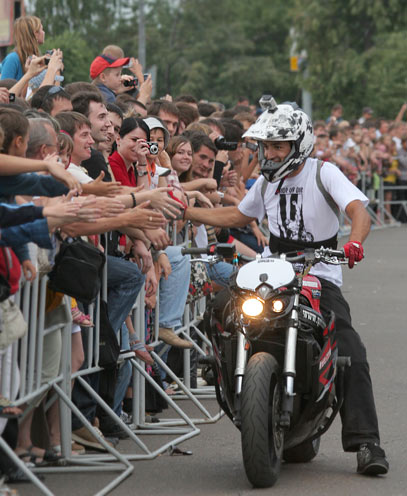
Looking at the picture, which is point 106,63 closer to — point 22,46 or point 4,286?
point 22,46

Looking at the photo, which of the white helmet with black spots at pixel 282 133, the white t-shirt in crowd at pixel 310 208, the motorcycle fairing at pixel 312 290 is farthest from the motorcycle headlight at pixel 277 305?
the white helmet with black spots at pixel 282 133

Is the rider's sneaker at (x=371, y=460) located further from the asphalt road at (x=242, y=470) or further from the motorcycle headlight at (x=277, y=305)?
the motorcycle headlight at (x=277, y=305)

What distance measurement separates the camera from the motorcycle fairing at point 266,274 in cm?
640

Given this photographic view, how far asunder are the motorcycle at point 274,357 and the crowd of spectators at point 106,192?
0.97 feet

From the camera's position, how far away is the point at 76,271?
637 cm

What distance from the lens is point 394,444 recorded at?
750 centimetres

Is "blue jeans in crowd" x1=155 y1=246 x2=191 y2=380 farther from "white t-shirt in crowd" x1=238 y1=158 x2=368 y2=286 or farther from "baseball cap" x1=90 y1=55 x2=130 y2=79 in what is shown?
"baseball cap" x1=90 y1=55 x2=130 y2=79

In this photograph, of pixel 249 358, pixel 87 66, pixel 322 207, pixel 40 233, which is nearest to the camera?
pixel 40 233

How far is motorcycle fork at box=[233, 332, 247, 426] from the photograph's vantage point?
6.28 meters

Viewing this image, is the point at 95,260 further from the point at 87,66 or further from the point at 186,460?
the point at 87,66

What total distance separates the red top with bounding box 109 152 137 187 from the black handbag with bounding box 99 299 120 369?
3.80ft

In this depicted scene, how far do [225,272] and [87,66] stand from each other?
26705 mm

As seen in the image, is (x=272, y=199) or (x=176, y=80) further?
(x=176, y=80)

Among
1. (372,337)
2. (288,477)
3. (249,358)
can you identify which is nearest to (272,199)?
(249,358)
